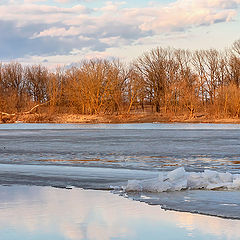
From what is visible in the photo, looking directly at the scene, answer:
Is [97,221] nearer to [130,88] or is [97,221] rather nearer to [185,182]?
[185,182]

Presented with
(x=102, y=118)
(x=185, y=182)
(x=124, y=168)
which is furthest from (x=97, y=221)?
(x=102, y=118)

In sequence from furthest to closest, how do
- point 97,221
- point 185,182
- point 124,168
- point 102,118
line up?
1. point 102,118
2. point 124,168
3. point 185,182
4. point 97,221

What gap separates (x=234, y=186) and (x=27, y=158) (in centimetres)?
894

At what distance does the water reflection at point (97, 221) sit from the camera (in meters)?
6.76

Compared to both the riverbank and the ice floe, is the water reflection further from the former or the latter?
the riverbank

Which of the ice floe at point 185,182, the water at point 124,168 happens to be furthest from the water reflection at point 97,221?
the ice floe at point 185,182

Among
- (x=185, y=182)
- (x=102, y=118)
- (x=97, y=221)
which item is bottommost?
(x=97, y=221)

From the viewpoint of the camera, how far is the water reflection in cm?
676

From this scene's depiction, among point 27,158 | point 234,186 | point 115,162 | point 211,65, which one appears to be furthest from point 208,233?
point 211,65

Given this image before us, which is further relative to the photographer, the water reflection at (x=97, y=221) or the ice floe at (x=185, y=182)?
the ice floe at (x=185, y=182)

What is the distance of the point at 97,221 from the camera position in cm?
752

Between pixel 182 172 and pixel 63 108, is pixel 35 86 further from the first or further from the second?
pixel 182 172

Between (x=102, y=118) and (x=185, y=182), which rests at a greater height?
(x=102, y=118)

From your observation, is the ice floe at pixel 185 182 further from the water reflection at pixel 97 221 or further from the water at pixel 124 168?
the water reflection at pixel 97 221
